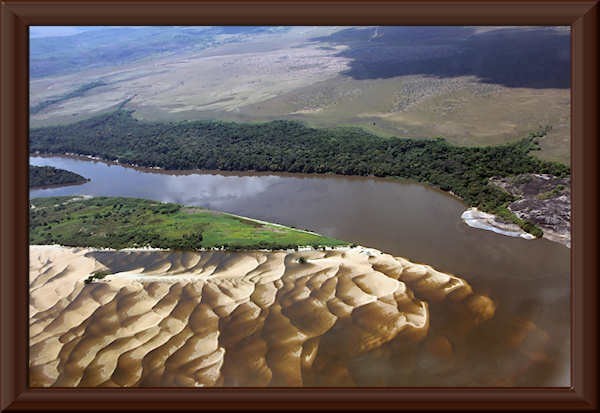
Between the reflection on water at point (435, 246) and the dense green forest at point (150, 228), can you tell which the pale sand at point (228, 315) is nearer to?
the reflection on water at point (435, 246)

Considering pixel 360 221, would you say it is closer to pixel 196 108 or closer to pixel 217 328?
pixel 217 328

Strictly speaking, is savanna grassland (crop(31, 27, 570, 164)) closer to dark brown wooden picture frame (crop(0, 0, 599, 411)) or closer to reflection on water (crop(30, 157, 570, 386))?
reflection on water (crop(30, 157, 570, 386))

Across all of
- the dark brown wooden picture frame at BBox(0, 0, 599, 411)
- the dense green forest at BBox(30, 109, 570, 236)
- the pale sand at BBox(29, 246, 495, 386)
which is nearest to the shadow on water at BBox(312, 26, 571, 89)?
the dense green forest at BBox(30, 109, 570, 236)

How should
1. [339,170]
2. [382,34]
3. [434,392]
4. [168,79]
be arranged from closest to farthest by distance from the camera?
1. [434,392]
2. [339,170]
3. [168,79]
4. [382,34]

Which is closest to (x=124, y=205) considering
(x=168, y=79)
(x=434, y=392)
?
(x=434, y=392)

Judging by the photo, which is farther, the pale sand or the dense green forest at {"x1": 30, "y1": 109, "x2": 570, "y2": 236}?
the dense green forest at {"x1": 30, "y1": 109, "x2": 570, "y2": 236}

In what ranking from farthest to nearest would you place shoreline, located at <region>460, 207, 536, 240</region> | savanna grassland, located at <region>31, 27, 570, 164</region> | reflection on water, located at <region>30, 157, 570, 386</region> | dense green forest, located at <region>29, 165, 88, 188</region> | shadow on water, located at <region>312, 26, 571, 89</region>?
shadow on water, located at <region>312, 26, 571, 89</region> < savanna grassland, located at <region>31, 27, 570, 164</region> < dense green forest, located at <region>29, 165, 88, 188</region> < shoreline, located at <region>460, 207, 536, 240</region> < reflection on water, located at <region>30, 157, 570, 386</region>

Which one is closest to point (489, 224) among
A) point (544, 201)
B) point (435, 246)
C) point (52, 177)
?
point (544, 201)

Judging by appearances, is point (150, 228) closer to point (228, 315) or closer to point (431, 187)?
point (228, 315)
